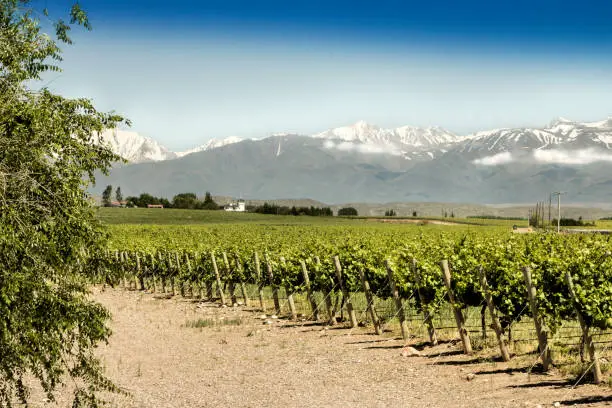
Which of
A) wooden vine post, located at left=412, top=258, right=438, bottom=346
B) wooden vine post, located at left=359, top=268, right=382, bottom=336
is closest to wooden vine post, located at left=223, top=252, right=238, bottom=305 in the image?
wooden vine post, located at left=359, top=268, right=382, bottom=336

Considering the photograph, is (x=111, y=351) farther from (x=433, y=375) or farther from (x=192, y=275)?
(x=192, y=275)

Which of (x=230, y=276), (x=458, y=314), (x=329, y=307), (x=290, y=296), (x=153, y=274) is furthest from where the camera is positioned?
(x=153, y=274)

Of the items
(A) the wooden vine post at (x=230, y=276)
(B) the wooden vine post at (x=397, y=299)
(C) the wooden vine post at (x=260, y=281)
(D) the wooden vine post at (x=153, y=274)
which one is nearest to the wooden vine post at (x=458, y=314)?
(B) the wooden vine post at (x=397, y=299)

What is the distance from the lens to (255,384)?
1525 cm

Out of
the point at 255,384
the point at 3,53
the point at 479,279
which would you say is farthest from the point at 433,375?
the point at 3,53

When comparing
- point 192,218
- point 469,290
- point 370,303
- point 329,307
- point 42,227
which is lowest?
point 329,307

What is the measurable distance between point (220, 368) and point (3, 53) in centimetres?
949

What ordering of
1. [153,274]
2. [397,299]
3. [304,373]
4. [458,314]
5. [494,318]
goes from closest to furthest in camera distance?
1. [494,318]
2. [304,373]
3. [458,314]
4. [397,299]
5. [153,274]

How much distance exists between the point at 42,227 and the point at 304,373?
8.03 meters

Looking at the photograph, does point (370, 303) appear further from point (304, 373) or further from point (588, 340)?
point (588, 340)

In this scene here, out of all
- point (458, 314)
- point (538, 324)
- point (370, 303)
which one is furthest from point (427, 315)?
point (538, 324)

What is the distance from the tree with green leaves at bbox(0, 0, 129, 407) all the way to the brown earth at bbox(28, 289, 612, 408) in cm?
376

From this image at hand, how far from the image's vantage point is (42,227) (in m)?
10.1

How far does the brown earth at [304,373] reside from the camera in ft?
44.1
